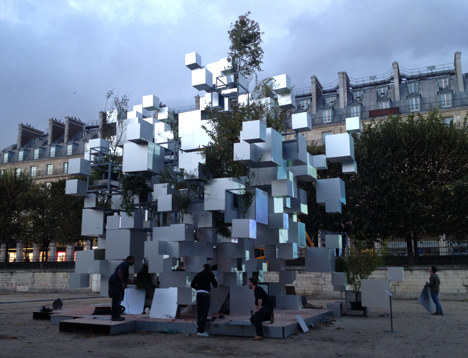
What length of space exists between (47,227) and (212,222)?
2909 centimetres

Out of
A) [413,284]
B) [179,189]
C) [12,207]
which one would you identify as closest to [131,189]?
[179,189]

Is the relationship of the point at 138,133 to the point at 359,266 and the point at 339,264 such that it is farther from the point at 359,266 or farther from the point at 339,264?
the point at 359,266

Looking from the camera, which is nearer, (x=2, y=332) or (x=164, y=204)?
(x=2, y=332)

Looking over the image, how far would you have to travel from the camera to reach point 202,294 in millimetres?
9531

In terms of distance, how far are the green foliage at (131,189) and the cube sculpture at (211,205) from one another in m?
0.20

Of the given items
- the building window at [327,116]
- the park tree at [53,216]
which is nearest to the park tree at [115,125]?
the park tree at [53,216]

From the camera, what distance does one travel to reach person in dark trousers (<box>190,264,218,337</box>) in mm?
9484

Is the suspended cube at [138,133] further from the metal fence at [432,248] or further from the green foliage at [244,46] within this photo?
the metal fence at [432,248]

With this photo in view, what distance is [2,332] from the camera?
10055mm

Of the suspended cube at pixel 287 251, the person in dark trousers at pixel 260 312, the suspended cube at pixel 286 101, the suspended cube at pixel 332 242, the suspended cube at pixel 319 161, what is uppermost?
the suspended cube at pixel 286 101

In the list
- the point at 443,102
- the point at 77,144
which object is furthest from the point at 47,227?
the point at 443,102

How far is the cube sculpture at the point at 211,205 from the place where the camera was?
10734 millimetres

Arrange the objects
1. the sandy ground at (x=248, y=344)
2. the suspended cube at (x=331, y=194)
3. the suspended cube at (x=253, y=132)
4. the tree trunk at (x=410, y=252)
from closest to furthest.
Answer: the sandy ground at (x=248, y=344), the suspended cube at (x=253, y=132), the suspended cube at (x=331, y=194), the tree trunk at (x=410, y=252)

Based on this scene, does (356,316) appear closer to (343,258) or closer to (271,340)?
(343,258)
